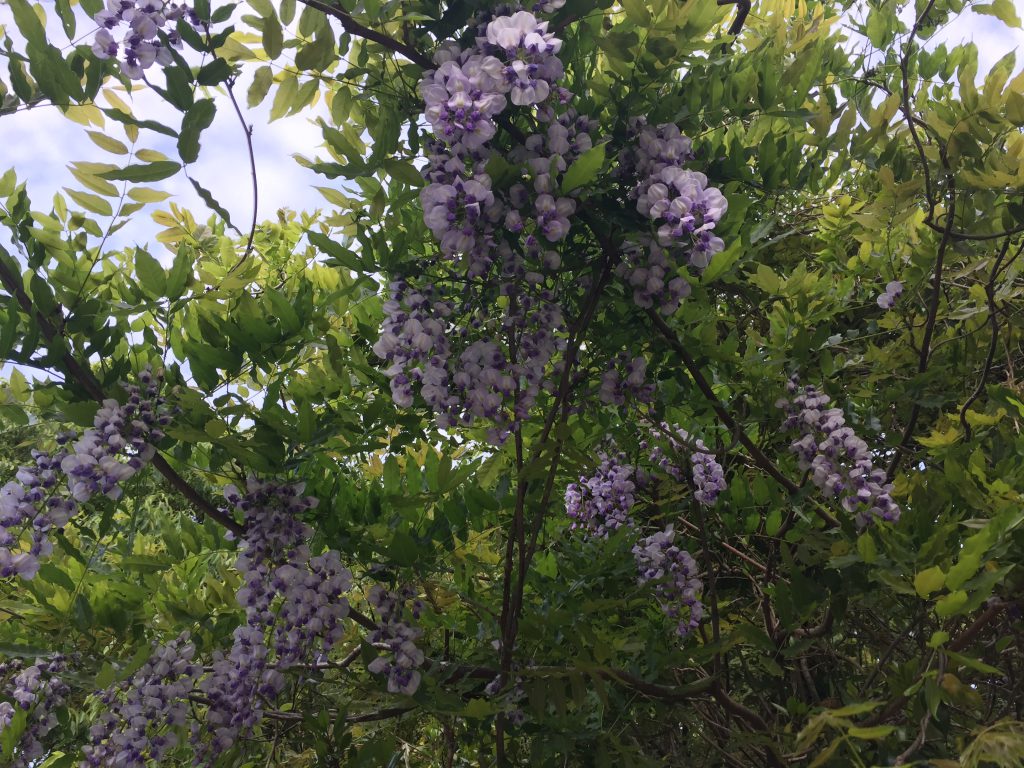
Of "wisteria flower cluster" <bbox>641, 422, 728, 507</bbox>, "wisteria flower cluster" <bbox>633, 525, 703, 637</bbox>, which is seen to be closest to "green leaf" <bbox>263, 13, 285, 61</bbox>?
"wisteria flower cluster" <bbox>641, 422, 728, 507</bbox>

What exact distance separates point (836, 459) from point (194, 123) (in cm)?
112

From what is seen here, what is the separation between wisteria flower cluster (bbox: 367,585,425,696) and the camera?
119 centimetres

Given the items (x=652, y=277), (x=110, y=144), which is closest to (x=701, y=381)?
(x=652, y=277)

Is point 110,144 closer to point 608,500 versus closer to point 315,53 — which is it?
point 315,53

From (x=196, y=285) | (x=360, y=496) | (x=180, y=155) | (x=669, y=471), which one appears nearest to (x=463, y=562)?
(x=360, y=496)

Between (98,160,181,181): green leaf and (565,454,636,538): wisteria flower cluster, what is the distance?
103 centimetres

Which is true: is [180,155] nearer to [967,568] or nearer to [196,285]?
[196,285]

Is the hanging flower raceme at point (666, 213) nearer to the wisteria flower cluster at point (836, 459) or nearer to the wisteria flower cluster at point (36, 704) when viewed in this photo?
the wisteria flower cluster at point (836, 459)

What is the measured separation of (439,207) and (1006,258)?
4.11 ft

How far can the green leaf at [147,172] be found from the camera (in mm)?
985

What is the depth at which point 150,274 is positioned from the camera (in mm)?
1221

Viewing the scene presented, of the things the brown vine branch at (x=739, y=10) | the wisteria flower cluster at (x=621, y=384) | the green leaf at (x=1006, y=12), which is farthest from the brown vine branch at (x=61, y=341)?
the green leaf at (x=1006, y=12)

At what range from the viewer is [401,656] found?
3.93 ft

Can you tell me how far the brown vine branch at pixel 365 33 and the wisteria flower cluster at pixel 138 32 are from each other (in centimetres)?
16
